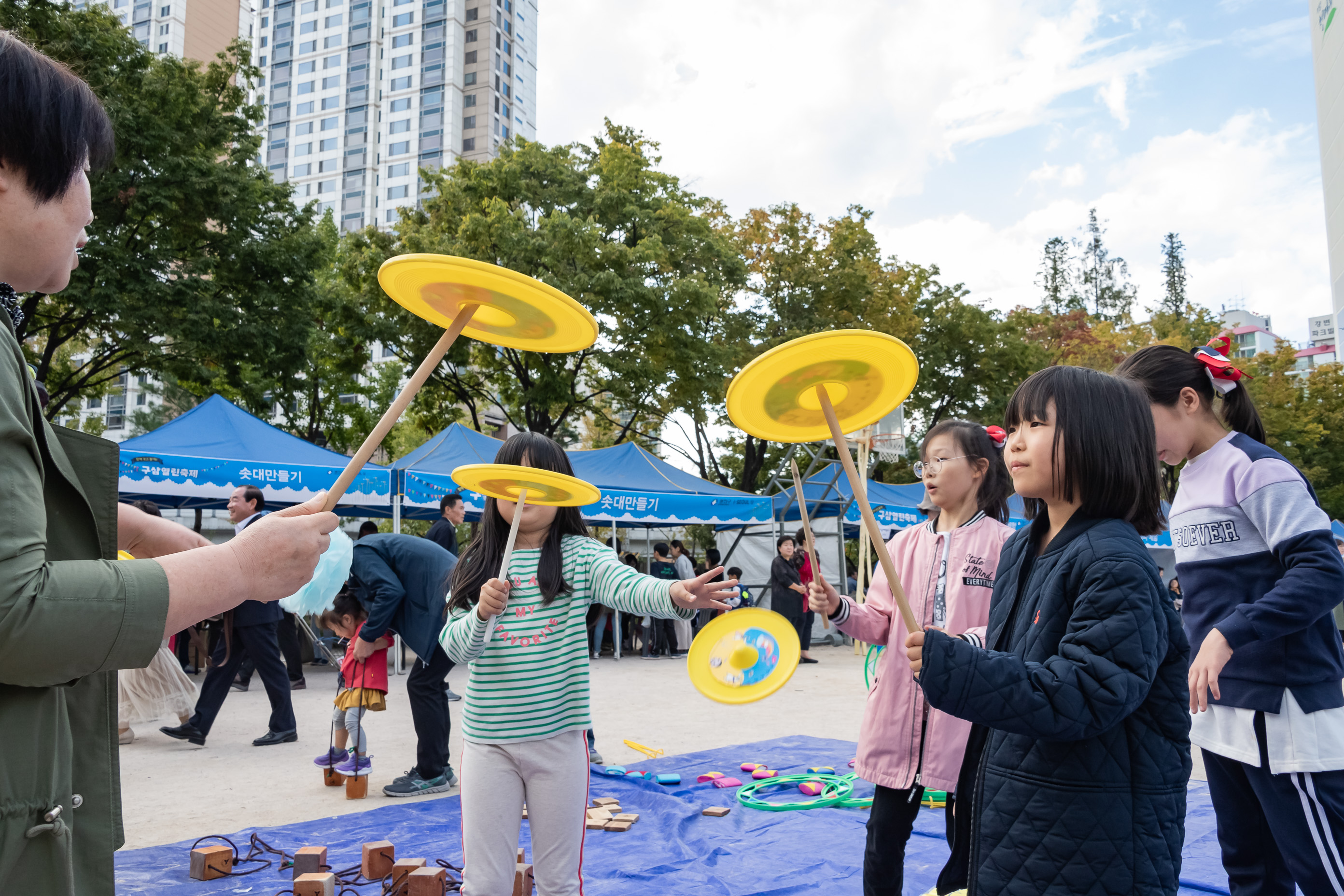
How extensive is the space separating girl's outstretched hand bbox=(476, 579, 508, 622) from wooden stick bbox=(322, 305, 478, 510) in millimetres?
1060

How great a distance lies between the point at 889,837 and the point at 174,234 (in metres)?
15.7

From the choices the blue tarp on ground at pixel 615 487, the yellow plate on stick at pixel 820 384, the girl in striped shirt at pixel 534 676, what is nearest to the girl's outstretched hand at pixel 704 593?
the girl in striped shirt at pixel 534 676

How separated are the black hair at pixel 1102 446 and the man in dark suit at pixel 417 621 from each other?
4.48 m

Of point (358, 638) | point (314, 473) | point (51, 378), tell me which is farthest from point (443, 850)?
point (51, 378)

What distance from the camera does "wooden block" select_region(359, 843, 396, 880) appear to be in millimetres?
3906

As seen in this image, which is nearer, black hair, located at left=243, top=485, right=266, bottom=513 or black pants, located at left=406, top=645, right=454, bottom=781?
black pants, located at left=406, top=645, right=454, bottom=781

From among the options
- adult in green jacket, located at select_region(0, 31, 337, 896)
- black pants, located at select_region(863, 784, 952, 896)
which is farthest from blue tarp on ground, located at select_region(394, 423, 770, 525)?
adult in green jacket, located at select_region(0, 31, 337, 896)

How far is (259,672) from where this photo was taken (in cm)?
725

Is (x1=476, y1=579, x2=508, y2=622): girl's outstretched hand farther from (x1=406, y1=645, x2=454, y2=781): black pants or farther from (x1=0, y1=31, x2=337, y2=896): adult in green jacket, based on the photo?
(x1=406, y1=645, x2=454, y2=781): black pants

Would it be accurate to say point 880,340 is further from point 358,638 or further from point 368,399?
point 368,399

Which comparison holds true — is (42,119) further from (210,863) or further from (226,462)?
(226,462)

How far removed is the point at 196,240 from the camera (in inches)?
590

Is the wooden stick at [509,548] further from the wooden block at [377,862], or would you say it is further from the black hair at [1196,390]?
the black hair at [1196,390]

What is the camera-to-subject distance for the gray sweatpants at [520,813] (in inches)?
104
